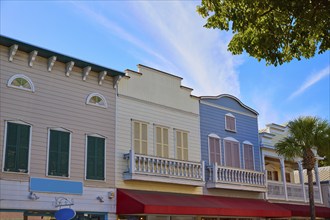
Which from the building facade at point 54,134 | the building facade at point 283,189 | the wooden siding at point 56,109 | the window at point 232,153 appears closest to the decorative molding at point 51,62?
the building facade at point 54,134

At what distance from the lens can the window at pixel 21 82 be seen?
59.5ft

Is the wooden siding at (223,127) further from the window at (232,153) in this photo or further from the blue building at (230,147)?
the window at (232,153)

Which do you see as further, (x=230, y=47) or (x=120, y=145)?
(x=120, y=145)

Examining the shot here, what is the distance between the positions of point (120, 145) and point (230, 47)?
770 centimetres

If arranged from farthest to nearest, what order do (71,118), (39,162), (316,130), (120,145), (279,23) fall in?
(316,130), (120,145), (71,118), (39,162), (279,23)

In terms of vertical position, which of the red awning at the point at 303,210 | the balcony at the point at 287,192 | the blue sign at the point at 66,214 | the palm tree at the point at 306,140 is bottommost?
the blue sign at the point at 66,214

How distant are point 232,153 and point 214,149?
1.57 metres

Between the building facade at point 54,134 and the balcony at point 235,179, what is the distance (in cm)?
622

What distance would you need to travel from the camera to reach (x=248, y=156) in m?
28.3

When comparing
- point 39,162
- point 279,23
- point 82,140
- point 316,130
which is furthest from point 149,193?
point 316,130

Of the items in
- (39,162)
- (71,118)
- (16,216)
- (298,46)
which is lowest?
(16,216)

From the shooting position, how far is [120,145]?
21328mm

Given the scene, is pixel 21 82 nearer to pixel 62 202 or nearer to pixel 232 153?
pixel 62 202

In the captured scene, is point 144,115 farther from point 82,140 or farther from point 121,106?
point 82,140
